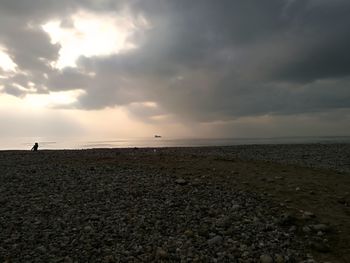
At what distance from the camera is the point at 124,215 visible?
11.6 meters

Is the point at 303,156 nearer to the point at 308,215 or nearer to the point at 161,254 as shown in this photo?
the point at 308,215

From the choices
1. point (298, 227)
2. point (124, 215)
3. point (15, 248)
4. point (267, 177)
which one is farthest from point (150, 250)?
point (267, 177)

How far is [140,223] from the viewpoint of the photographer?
36.0ft

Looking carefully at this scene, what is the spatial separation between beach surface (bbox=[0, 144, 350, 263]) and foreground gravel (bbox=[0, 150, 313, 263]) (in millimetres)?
29

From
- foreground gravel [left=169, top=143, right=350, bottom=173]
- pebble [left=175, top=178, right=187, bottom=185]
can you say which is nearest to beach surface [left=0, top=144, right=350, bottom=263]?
pebble [left=175, top=178, right=187, bottom=185]

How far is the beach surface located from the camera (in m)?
9.29

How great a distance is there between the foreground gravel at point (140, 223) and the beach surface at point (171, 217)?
29 millimetres

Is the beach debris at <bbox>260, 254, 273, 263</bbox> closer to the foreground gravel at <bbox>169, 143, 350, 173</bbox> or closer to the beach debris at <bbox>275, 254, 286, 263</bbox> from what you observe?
the beach debris at <bbox>275, 254, 286, 263</bbox>

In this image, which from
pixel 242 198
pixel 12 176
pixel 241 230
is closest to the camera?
pixel 241 230

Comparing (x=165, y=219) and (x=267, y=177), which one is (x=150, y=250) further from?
(x=267, y=177)

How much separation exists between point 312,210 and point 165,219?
Answer: 18.3 feet

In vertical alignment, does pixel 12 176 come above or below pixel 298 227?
above

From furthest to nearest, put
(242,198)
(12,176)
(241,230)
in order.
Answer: (12,176) → (242,198) → (241,230)

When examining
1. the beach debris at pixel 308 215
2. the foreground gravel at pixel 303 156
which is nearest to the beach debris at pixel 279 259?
the beach debris at pixel 308 215
